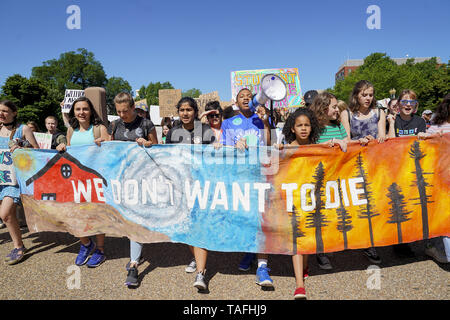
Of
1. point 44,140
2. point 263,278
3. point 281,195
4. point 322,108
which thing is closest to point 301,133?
point 322,108

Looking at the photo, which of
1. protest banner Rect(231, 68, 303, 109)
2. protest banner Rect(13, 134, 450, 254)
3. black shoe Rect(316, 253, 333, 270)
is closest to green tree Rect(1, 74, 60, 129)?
protest banner Rect(231, 68, 303, 109)

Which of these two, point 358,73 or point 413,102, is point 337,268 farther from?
point 358,73

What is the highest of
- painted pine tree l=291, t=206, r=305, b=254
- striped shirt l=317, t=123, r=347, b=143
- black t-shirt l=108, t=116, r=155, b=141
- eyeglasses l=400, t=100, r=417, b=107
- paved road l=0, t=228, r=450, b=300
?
eyeglasses l=400, t=100, r=417, b=107

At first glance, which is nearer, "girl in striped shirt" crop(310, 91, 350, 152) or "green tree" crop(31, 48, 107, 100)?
"girl in striped shirt" crop(310, 91, 350, 152)

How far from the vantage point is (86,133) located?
341 cm

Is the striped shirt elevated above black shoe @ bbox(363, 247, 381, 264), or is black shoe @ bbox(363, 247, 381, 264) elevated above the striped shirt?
the striped shirt

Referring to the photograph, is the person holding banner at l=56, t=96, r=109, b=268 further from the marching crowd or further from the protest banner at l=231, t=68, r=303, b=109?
the protest banner at l=231, t=68, r=303, b=109

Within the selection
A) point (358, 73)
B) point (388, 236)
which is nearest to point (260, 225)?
point (388, 236)

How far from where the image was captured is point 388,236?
9.46 feet

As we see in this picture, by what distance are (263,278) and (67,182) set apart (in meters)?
2.59

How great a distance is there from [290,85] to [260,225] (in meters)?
5.19

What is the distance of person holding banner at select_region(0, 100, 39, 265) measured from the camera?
351 cm

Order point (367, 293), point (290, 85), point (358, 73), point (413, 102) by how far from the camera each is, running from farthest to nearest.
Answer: point (358, 73) → point (290, 85) → point (413, 102) → point (367, 293)

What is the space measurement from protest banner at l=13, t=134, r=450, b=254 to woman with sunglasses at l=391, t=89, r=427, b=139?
37 centimetres
